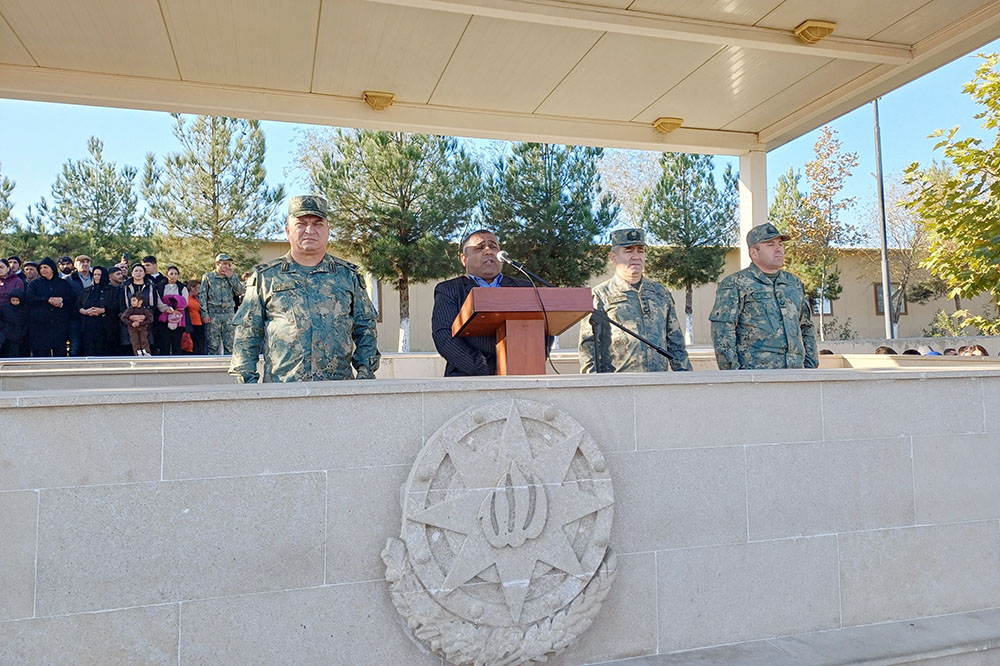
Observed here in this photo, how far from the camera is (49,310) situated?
8.47 m

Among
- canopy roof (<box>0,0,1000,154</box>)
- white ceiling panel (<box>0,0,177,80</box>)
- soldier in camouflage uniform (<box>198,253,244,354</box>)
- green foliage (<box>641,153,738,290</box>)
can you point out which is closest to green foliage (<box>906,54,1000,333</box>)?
canopy roof (<box>0,0,1000,154</box>)

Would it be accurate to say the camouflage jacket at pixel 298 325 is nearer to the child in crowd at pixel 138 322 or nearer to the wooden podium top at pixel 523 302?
A: the wooden podium top at pixel 523 302

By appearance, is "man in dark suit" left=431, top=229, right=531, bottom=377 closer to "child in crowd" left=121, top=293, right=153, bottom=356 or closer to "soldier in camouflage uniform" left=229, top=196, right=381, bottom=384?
"soldier in camouflage uniform" left=229, top=196, right=381, bottom=384

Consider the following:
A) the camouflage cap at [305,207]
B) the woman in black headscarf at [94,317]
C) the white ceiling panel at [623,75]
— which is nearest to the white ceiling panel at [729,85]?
the white ceiling panel at [623,75]

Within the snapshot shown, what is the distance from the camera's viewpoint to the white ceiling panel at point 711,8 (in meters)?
3.96

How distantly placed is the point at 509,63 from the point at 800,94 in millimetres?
2288

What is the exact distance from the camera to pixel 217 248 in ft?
58.3

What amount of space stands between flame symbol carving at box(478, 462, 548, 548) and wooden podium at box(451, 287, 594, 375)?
392 mm

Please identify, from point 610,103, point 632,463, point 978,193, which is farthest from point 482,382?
point 978,193

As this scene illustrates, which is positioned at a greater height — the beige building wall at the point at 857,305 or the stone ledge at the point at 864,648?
the beige building wall at the point at 857,305

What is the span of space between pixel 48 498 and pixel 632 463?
1772 millimetres

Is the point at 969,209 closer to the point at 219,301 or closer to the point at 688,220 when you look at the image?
the point at 219,301

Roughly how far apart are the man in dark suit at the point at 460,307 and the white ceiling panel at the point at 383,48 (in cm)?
144

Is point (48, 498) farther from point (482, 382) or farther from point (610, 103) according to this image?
point (610, 103)
